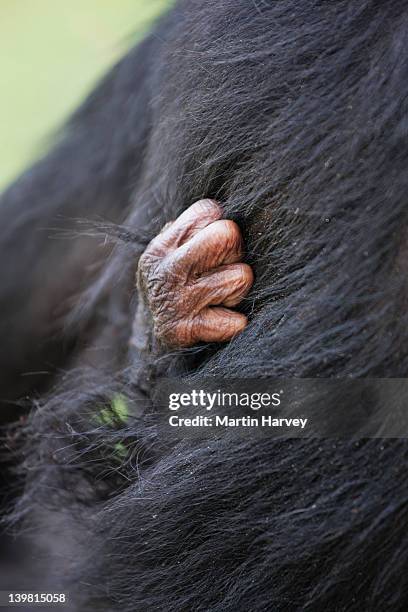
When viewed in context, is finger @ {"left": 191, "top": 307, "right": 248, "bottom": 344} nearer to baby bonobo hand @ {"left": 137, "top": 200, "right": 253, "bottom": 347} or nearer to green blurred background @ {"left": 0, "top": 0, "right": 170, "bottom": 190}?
baby bonobo hand @ {"left": 137, "top": 200, "right": 253, "bottom": 347}

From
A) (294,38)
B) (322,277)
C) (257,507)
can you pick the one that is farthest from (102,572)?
(294,38)

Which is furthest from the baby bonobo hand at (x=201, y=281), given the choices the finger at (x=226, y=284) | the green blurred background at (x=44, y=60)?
the green blurred background at (x=44, y=60)

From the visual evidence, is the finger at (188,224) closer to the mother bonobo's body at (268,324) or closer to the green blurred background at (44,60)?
the mother bonobo's body at (268,324)

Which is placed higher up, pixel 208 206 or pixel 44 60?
pixel 44 60

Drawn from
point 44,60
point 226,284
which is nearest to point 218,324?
point 226,284

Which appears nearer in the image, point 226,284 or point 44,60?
point 226,284

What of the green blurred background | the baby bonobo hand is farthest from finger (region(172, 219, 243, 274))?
the green blurred background

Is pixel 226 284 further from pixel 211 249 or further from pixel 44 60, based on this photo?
pixel 44 60
